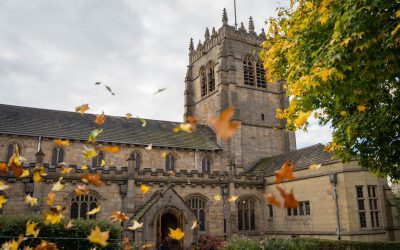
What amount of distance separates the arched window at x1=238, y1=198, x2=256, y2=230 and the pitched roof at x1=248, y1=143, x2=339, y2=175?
308cm

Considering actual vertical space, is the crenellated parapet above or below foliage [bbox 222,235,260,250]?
above

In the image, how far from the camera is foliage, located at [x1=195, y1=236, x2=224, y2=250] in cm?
2295

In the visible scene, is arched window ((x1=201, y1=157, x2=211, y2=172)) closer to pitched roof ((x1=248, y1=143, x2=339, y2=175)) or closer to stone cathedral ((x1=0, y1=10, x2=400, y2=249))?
stone cathedral ((x1=0, y1=10, x2=400, y2=249))

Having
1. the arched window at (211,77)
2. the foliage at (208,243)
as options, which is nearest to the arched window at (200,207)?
the foliage at (208,243)

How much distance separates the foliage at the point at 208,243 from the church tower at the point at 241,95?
9988mm

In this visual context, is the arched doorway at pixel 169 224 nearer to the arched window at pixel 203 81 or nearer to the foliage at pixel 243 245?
the foliage at pixel 243 245

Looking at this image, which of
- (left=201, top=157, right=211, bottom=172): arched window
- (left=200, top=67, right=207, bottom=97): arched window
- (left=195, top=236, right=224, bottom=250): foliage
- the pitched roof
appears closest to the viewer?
(left=195, top=236, right=224, bottom=250): foliage

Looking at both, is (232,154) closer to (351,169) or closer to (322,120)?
(351,169)

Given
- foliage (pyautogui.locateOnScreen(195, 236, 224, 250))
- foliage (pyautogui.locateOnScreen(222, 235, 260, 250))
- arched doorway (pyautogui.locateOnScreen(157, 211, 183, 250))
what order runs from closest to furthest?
foliage (pyautogui.locateOnScreen(222, 235, 260, 250)) < foliage (pyautogui.locateOnScreen(195, 236, 224, 250)) < arched doorway (pyautogui.locateOnScreen(157, 211, 183, 250))

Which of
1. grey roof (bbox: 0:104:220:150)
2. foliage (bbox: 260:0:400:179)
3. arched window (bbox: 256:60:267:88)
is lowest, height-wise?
foliage (bbox: 260:0:400:179)

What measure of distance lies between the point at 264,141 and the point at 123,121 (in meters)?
14.4

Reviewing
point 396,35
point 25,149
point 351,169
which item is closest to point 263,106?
point 351,169

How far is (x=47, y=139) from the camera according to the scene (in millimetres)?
27562

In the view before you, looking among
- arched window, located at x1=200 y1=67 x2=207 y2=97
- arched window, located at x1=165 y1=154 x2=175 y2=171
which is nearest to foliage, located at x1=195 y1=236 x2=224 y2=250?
arched window, located at x1=165 y1=154 x2=175 y2=171
